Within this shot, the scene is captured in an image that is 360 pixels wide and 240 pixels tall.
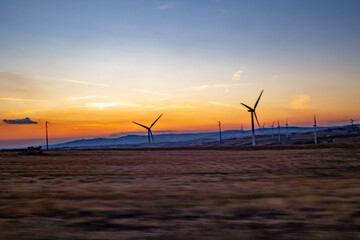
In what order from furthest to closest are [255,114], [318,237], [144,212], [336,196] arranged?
1. [255,114]
2. [336,196]
3. [144,212]
4. [318,237]

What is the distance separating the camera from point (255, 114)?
73188 millimetres

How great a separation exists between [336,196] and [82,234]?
5993mm

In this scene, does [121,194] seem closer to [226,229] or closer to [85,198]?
[85,198]

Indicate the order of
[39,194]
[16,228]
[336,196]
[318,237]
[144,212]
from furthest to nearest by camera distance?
[39,194] < [336,196] < [144,212] < [16,228] < [318,237]

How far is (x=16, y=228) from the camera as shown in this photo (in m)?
4.53

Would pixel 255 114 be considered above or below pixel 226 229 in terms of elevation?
above

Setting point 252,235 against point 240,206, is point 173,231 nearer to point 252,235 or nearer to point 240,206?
point 252,235

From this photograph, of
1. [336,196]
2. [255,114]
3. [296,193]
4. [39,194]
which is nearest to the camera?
[336,196]

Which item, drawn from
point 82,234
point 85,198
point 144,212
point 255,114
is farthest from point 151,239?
point 255,114

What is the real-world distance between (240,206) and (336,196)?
8.93 feet

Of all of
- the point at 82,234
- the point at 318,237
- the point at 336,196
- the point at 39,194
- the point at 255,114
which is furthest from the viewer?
the point at 255,114

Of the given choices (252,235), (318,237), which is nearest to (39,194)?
(252,235)

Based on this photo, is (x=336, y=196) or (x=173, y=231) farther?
(x=336, y=196)

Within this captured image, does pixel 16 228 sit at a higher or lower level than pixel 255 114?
lower
